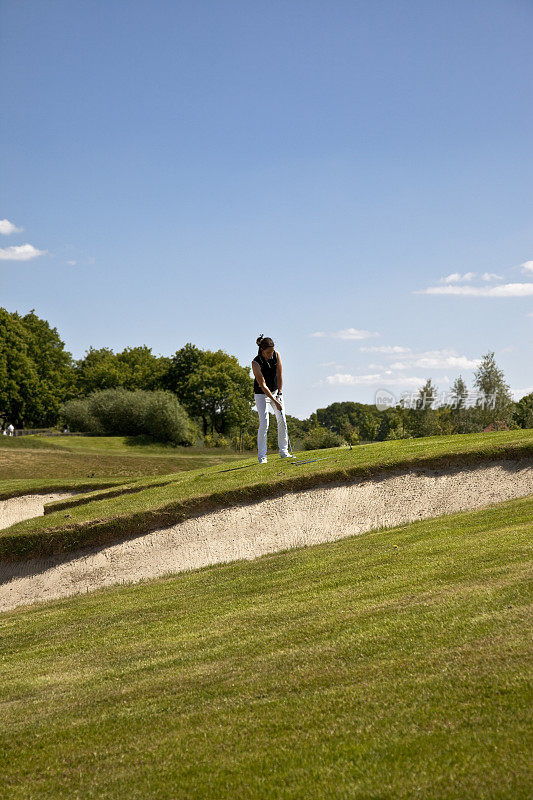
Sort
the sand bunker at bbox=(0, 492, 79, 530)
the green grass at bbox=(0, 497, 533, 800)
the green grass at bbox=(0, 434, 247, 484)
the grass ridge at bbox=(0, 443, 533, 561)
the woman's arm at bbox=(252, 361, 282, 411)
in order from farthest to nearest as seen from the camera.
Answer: the green grass at bbox=(0, 434, 247, 484), the sand bunker at bbox=(0, 492, 79, 530), the woman's arm at bbox=(252, 361, 282, 411), the grass ridge at bbox=(0, 443, 533, 561), the green grass at bbox=(0, 497, 533, 800)

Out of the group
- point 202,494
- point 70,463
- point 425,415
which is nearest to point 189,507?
point 202,494

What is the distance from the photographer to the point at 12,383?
214 ft

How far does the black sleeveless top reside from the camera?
1529 centimetres

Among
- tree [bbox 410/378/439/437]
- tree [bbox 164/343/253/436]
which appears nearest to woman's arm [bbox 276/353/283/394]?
tree [bbox 410/378/439/437]

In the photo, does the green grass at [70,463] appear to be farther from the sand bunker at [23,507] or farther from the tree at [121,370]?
the tree at [121,370]

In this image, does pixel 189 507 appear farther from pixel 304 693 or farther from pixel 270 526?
pixel 304 693

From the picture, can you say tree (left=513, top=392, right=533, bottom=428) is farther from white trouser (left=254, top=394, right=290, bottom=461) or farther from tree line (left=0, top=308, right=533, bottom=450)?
white trouser (left=254, top=394, right=290, bottom=461)

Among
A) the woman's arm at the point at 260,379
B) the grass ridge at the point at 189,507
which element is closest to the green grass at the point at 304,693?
the grass ridge at the point at 189,507

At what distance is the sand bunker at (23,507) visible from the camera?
2028cm

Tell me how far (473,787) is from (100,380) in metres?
79.5

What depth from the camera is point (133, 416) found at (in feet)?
185

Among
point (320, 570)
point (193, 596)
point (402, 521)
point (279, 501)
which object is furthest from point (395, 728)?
point (279, 501)

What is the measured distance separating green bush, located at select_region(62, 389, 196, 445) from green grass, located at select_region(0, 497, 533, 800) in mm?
45835

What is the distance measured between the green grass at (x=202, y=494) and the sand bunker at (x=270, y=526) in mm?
235
